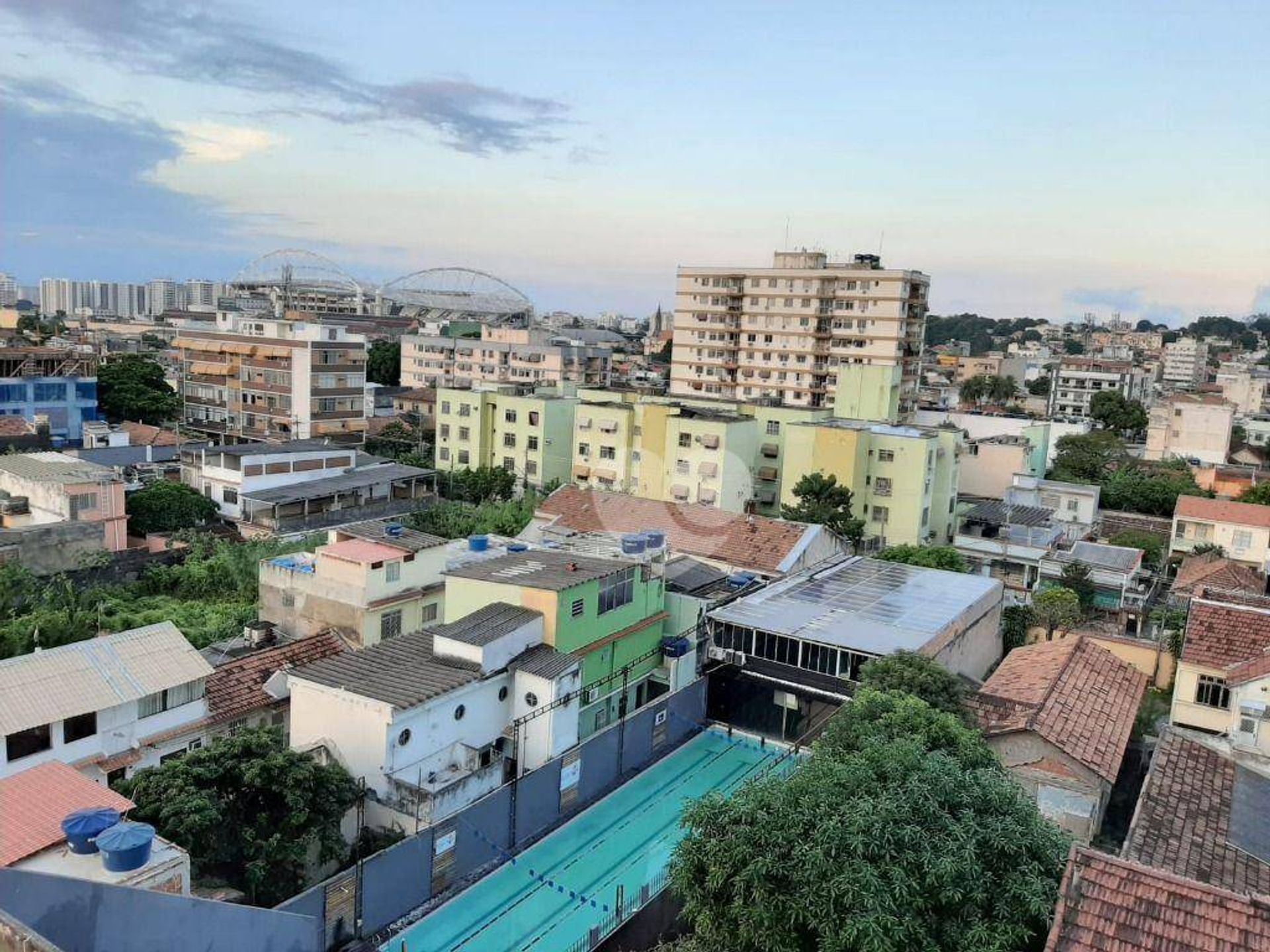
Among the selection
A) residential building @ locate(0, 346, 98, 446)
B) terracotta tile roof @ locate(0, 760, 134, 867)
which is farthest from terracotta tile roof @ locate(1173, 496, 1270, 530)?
residential building @ locate(0, 346, 98, 446)

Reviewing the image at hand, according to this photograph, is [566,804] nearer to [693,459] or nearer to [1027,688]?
[1027,688]

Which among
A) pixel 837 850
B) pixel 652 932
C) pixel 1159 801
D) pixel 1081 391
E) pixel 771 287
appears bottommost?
pixel 652 932

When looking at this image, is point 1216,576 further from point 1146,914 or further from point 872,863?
point 872,863

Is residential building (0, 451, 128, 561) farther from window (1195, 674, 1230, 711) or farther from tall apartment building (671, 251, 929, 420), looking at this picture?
tall apartment building (671, 251, 929, 420)

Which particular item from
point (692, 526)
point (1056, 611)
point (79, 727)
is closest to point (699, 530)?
point (692, 526)

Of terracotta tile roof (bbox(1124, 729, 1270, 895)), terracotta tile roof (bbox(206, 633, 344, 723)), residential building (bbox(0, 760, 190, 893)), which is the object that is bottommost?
terracotta tile roof (bbox(206, 633, 344, 723))

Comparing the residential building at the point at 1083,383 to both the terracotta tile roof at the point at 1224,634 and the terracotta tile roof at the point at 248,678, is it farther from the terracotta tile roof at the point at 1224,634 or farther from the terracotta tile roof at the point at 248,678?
A: the terracotta tile roof at the point at 248,678

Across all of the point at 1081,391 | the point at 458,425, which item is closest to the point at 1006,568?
the point at 458,425
